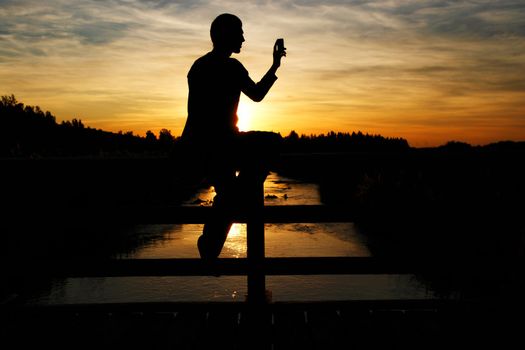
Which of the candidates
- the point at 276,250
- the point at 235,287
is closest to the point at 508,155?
the point at 235,287

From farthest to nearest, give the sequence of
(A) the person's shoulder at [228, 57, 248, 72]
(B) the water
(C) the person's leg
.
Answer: (B) the water → (C) the person's leg → (A) the person's shoulder at [228, 57, 248, 72]

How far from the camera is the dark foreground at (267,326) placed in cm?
340

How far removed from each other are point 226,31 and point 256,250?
1.63m

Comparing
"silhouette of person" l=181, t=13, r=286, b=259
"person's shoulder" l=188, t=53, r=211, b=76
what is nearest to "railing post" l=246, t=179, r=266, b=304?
"silhouette of person" l=181, t=13, r=286, b=259

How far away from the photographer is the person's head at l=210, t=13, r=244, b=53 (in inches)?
122

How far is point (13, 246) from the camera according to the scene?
3.79 metres

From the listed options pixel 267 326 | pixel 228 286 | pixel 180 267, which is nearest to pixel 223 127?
pixel 180 267

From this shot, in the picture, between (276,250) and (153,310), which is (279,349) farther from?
(276,250)

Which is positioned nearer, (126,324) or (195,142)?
(195,142)

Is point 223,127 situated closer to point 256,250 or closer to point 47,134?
point 256,250

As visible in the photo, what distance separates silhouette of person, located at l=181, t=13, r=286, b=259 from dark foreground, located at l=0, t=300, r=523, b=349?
774 mm

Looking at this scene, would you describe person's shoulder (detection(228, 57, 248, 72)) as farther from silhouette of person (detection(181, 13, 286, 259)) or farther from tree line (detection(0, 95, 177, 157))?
tree line (detection(0, 95, 177, 157))

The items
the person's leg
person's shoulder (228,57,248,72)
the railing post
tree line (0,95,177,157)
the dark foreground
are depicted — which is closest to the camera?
person's shoulder (228,57,248,72)

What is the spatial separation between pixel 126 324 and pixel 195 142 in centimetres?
163
